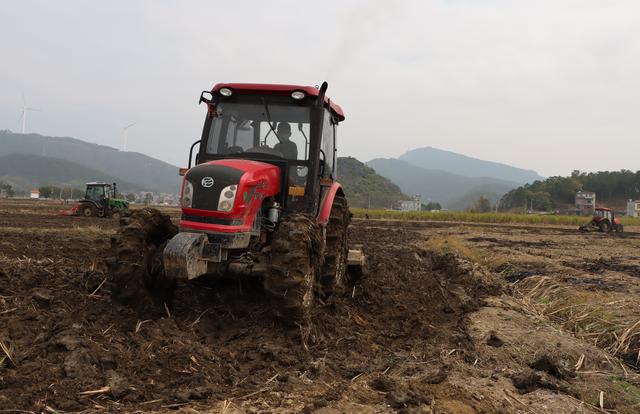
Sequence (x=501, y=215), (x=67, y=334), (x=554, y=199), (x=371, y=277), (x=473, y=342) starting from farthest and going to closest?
(x=554, y=199) < (x=501, y=215) < (x=371, y=277) < (x=473, y=342) < (x=67, y=334)

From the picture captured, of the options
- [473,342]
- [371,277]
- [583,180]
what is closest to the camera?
[473,342]

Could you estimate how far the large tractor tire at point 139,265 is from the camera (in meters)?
5.55

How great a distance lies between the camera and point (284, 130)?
21.9ft

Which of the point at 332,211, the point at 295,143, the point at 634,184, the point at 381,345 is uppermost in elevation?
the point at 634,184

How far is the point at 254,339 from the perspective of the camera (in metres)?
5.22

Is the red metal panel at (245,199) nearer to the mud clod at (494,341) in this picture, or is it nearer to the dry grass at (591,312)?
the mud clod at (494,341)

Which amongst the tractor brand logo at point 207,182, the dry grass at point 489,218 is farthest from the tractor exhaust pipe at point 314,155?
the dry grass at point 489,218

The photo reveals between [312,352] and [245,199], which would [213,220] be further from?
[312,352]

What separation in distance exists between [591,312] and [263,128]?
5.38 metres

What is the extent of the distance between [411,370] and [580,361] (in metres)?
2.08

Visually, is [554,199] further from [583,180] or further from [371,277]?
[371,277]

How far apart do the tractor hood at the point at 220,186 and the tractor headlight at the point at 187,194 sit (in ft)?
0.08

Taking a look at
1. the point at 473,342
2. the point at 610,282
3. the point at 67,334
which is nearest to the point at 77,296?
the point at 67,334

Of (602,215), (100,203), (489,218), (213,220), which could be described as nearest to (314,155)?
(213,220)
